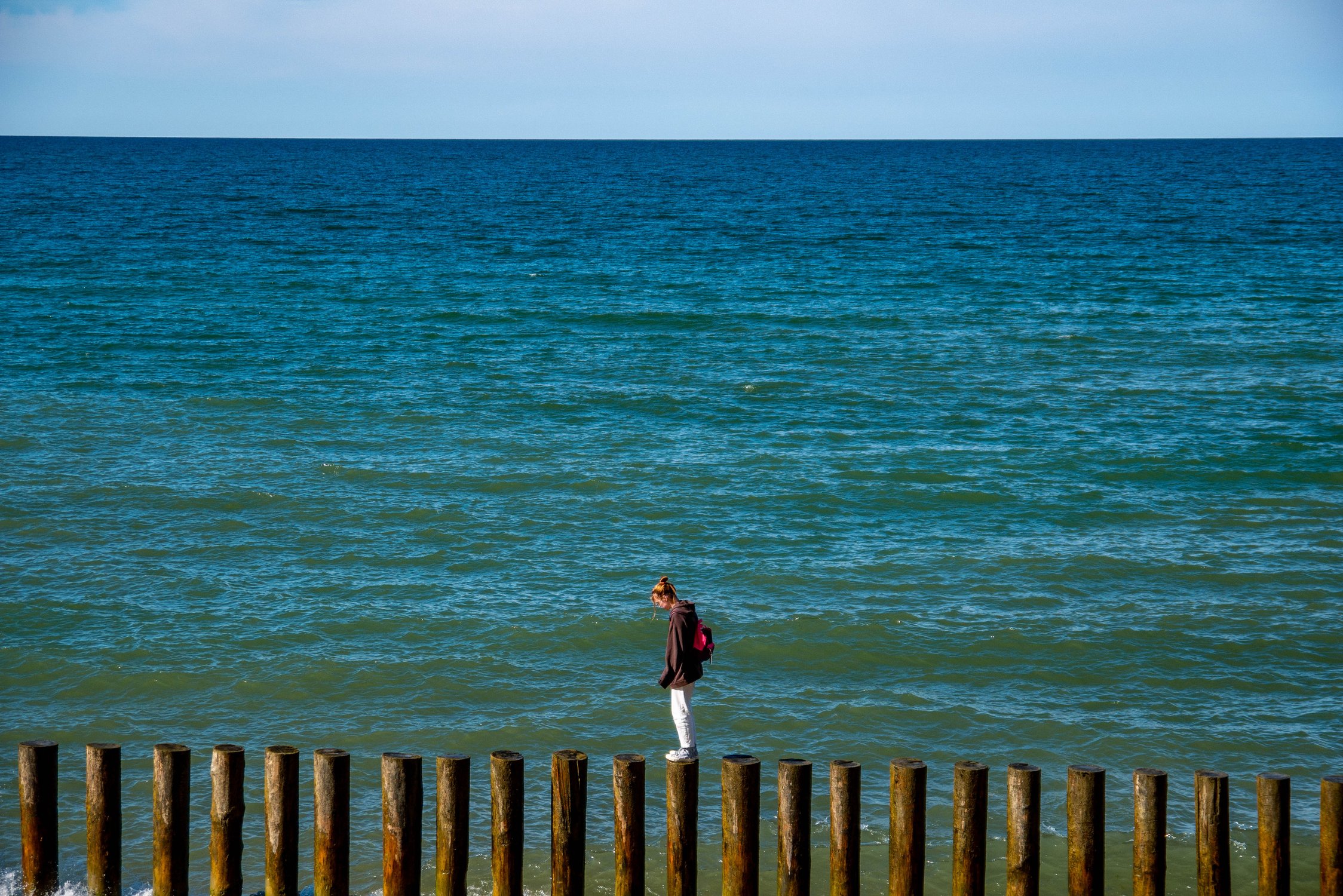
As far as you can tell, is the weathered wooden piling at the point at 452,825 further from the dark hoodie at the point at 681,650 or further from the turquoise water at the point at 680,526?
the dark hoodie at the point at 681,650

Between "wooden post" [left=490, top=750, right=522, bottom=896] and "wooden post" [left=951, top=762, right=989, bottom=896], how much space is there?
7.72 ft

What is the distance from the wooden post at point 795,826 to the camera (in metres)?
7.00

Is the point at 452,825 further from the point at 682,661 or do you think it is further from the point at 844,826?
the point at 682,661

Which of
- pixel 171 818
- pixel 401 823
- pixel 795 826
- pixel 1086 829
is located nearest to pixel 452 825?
pixel 401 823

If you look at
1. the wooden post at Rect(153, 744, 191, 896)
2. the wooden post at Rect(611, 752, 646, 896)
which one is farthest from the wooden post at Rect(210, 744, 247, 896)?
the wooden post at Rect(611, 752, 646, 896)

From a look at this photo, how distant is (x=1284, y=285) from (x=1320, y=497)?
2545 cm

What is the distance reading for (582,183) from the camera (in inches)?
4053

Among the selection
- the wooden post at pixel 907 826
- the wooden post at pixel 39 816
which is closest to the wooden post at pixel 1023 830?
the wooden post at pixel 907 826

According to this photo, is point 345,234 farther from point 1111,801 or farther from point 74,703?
point 1111,801

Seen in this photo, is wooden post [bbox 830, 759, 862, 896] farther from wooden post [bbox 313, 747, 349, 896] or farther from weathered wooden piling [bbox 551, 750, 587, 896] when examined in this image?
wooden post [bbox 313, 747, 349, 896]

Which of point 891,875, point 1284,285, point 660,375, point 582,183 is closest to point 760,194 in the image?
point 582,183

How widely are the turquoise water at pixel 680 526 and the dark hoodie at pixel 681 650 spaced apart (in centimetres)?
124

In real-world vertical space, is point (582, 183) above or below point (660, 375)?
above

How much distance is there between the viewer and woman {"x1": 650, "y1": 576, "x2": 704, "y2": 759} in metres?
9.35
